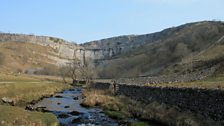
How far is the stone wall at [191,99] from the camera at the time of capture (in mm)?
31513

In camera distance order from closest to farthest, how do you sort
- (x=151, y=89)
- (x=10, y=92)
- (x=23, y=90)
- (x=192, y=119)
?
(x=192, y=119) → (x=151, y=89) → (x=10, y=92) → (x=23, y=90)

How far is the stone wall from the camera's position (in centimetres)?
3151

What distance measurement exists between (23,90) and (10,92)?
264 inches

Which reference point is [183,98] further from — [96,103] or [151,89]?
[96,103]

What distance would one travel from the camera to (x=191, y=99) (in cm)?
3728

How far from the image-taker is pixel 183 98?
39312mm

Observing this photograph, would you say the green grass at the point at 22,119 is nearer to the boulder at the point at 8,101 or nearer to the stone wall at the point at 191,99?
the stone wall at the point at 191,99

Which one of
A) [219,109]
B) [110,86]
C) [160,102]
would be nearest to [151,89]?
[160,102]

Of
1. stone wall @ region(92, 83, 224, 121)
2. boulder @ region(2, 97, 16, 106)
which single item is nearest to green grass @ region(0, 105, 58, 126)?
stone wall @ region(92, 83, 224, 121)

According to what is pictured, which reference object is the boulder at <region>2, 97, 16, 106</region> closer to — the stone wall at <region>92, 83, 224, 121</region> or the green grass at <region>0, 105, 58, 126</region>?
the green grass at <region>0, 105, 58, 126</region>

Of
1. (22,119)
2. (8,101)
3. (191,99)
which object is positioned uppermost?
(191,99)

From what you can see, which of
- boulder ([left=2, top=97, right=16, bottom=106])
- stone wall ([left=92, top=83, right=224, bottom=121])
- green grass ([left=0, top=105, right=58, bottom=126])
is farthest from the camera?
boulder ([left=2, top=97, right=16, bottom=106])

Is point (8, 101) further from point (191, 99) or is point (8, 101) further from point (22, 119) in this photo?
point (191, 99)

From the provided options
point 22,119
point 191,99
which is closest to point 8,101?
point 22,119
